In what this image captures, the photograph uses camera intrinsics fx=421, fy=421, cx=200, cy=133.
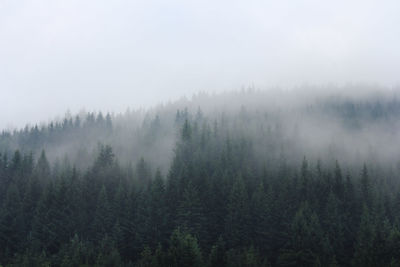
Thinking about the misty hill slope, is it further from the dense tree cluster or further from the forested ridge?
the dense tree cluster

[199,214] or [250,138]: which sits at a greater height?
[250,138]

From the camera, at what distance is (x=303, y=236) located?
68312mm

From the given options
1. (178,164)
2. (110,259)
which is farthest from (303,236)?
(178,164)

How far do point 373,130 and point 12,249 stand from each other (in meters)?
163

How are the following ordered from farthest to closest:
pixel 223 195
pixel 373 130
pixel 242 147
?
pixel 373 130, pixel 242 147, pixel 223 195

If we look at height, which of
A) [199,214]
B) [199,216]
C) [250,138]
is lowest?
[199,216]

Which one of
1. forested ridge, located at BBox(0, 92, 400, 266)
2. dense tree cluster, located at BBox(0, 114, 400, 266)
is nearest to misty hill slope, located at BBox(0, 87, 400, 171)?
forested ridge, located at BBox(0, 92, 400, 266)

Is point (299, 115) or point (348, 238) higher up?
point (299, 115)

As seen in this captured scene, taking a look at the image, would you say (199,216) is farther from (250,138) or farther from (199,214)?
(250,138)

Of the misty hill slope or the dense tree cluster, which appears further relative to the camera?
the misty hill slope

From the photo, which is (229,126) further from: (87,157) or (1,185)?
(1,185)

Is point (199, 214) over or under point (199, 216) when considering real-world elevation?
over

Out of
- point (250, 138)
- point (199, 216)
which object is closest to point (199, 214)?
point (199, 216)

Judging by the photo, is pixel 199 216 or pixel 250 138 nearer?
pixel 199 216
